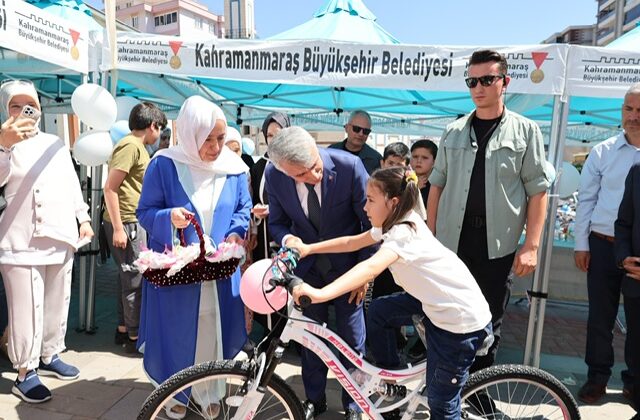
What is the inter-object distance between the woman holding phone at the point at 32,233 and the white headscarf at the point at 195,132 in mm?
933

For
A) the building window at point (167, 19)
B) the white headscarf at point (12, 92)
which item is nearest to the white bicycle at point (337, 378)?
the white headscarf at point (12, 92)

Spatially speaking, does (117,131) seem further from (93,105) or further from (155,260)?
(155,260)

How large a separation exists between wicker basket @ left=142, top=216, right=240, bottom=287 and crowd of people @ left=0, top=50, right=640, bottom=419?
Result: 7cm

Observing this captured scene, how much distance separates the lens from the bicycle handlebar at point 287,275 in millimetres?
1726

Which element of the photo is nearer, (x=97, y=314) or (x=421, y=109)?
(x=97, y=314)

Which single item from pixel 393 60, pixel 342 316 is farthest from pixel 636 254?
pixel 393 60

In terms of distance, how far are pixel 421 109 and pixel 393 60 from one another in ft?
14.6

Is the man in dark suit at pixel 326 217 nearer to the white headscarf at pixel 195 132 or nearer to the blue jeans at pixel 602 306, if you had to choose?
the white headscarf at pixel 195 132

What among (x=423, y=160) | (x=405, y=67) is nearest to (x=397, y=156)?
(x=423, y=160)

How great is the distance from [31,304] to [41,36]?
183cm

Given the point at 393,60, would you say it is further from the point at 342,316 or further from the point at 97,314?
the point at 97,314

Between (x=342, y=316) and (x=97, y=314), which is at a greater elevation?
(x=342, y=316)

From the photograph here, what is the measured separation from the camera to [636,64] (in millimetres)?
3035

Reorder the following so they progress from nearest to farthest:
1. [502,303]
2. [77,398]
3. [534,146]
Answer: [534,146] < [502,303] < [77,398]
